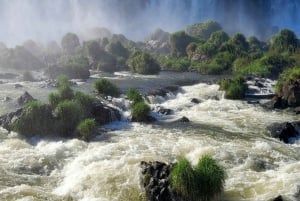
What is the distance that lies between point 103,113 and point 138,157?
9.69 m

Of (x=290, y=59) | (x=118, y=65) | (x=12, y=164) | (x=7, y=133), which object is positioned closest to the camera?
(x=12, y=164)

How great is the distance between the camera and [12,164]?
2156 cm

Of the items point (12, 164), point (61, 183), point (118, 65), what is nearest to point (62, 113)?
point (12, 164)

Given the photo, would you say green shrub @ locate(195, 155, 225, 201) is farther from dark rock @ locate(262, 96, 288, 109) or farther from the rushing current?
dark rock @ locate(262, 96, 288, 109)

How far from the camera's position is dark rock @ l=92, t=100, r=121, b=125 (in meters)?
30.7

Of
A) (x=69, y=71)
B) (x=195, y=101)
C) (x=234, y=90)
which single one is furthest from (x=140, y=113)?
(x=69, y=71)

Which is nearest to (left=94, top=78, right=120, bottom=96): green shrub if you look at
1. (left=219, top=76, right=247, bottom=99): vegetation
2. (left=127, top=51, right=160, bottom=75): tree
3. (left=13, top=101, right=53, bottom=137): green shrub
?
(left=219, top=76, right=247, bottom=99): vegetation

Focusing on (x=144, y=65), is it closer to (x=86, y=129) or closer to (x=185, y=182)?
(x=86, y=129)

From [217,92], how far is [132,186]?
26.5m

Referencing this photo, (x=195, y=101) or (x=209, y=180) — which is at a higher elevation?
(x=195, y=101)

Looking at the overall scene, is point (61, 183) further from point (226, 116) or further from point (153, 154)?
point (226, 116)

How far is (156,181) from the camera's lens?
17.2 metres

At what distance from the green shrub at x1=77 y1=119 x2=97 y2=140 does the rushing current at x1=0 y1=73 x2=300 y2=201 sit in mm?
653

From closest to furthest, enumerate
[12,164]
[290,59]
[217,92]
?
[12,164]
[217,92]
[290,59]
